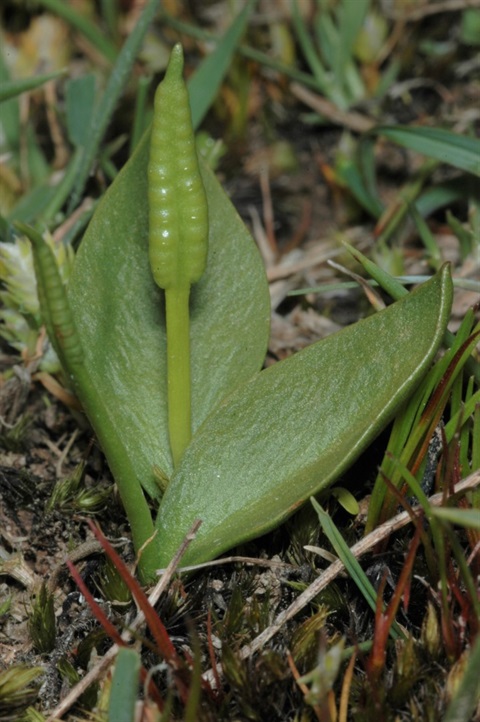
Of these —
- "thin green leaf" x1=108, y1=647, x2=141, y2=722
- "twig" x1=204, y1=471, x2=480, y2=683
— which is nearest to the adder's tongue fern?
"twig" x1=204, y1=471, x2=480, y2=683

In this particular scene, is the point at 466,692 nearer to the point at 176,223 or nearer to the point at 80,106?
the point at 176,223

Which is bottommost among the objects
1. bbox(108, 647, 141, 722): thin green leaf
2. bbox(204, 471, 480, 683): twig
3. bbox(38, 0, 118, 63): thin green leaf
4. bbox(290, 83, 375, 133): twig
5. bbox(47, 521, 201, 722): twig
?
bbox(204, 471, 480, 683): twig

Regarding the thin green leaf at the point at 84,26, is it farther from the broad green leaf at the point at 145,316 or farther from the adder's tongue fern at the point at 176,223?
the adder's tongue fern at the point at 176,223

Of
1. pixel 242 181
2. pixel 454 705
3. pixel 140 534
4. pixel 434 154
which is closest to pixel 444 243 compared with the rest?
pixel 434 154

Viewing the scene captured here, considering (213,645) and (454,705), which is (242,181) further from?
(454,705)

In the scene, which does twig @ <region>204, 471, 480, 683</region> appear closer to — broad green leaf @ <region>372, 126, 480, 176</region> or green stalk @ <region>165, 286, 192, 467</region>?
green stalk @ <region>165, 286, 192, 467</region>

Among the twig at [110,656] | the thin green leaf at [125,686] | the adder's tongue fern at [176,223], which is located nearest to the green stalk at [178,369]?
the adder's tongue fern at [176,223]

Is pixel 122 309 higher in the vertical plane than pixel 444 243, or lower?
higher
